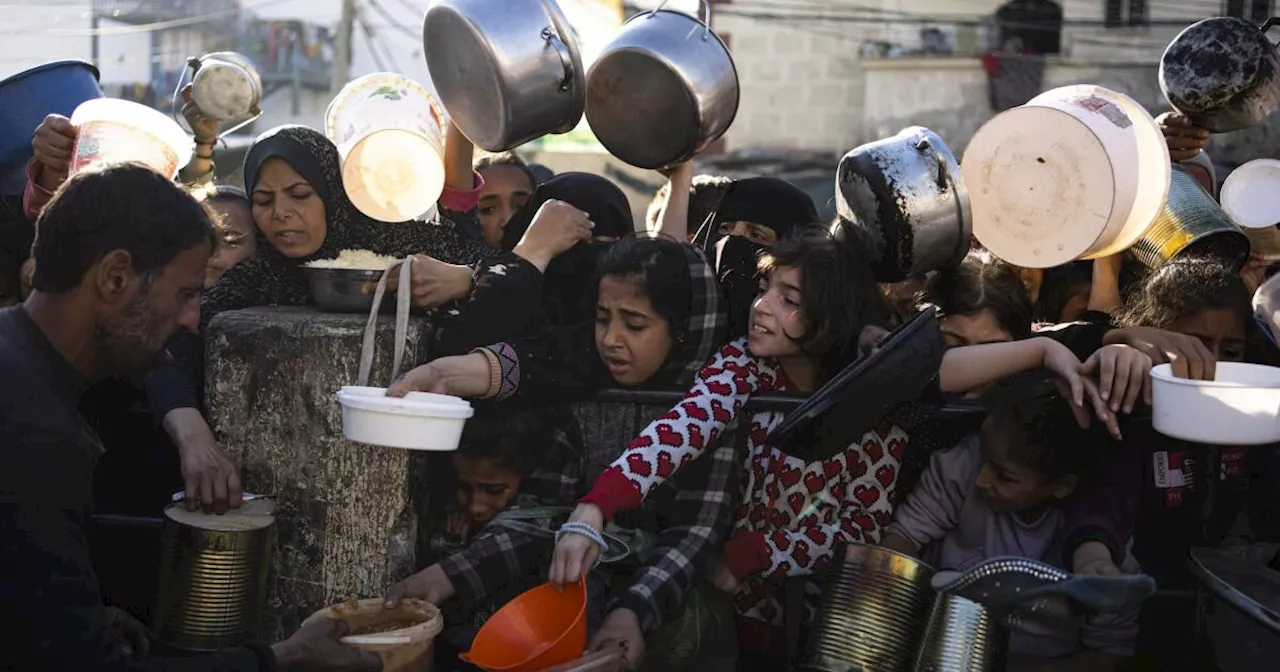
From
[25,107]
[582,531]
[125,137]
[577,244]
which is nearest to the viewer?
[582,531]

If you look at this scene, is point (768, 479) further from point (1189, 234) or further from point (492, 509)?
point (1189, 234)

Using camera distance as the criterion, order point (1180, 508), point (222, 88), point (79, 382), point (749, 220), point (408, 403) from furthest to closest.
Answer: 1. point (222, 88)
2. point (749, 220)
3. point (1180, 508)
4. point (408, 403)
5. point (79, 382)

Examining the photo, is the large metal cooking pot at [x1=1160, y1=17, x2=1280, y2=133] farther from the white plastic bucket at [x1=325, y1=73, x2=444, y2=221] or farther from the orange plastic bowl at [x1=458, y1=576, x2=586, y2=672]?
the orange plastic bowl at [x1=458, y1=576, x2=586, y2=672]

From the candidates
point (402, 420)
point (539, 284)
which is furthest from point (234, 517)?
point (539, 284)

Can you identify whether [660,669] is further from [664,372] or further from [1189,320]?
[1189,320]

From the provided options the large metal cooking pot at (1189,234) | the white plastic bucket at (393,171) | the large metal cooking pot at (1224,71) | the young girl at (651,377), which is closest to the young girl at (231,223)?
the white plastic bucket at (393,171)

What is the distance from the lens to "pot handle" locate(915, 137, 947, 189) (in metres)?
3.37

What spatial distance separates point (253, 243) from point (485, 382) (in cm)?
179

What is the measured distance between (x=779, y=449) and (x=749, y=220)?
1.72 m

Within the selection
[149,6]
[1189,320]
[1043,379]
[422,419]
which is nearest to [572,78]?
[422,419]

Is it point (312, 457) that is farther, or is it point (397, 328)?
point (312, 457)

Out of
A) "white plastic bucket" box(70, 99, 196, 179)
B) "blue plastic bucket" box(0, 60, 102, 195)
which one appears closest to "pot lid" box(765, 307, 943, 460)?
"white plastic bucket" box(70, 99, 196, 179)

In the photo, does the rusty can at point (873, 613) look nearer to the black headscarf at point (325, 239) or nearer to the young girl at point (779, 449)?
the young girl at point (779, 449)

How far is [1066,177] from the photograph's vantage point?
3.57 m
